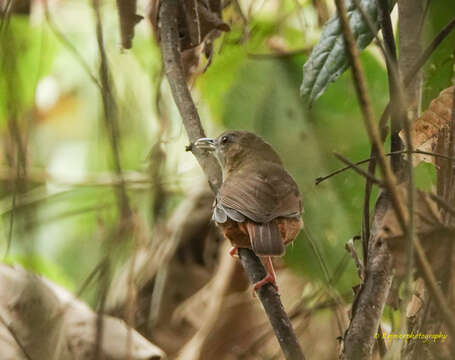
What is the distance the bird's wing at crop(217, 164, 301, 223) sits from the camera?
267 cm

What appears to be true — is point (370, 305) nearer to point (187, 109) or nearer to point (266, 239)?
point (266, 239)

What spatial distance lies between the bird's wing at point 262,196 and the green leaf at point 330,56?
612 millimetres

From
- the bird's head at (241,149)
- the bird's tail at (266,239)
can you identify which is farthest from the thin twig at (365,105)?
the bird's head at (241,149)

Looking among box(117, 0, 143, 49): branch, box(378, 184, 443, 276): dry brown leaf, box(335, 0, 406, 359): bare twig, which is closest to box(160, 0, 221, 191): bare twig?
box(117, 0, 143, 49): branch

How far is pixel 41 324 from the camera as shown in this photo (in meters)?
2.24

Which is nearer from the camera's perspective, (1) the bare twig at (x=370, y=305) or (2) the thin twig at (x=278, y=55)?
(1) the bare twig at (x=370, y=305)

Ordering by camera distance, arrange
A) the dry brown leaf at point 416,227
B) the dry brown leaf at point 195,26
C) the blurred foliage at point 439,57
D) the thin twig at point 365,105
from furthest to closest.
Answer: the dry brown leaf at point 195,26 → the blurred foliage at point 439,57 → the dry brown leaf at point 416,227 → the thin twig at point 365,105

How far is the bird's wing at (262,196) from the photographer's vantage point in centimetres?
267

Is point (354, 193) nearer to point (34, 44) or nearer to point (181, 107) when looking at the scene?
point (181, 107)

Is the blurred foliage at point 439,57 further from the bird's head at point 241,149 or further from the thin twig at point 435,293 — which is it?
the bird's head at point 241,149

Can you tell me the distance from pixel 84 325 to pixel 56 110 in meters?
4.00

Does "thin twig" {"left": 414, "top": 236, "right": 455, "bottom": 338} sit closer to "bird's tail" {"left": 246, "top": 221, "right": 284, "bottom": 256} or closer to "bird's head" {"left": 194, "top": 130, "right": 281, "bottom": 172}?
"bird's tail" {"left": 246, "top": 221, "right": 284, "bottom": 256}

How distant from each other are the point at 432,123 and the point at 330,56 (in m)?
0.39

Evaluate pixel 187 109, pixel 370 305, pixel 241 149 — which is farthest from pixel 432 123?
pixel 241 149
